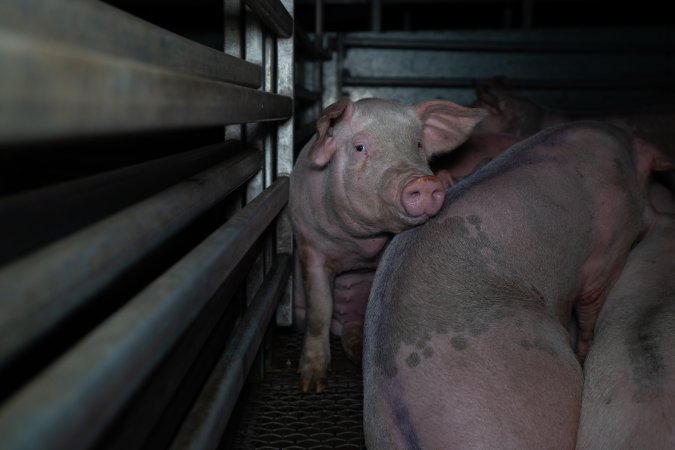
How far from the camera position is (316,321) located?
320 cm

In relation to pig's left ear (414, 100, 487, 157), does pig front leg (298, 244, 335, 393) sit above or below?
below

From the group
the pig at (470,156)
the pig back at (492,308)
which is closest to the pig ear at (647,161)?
the pig back at (492,308)

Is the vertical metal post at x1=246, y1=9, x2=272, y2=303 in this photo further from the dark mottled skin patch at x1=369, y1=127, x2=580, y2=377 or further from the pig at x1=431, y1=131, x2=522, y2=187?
the pig at x1=431, y1=131, x2=522, y2=187

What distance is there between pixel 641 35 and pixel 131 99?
6481 mm

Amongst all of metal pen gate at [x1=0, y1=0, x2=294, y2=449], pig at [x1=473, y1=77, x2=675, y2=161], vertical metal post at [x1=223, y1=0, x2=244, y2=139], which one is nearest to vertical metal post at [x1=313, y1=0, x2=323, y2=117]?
pig at [x1=473, y1=77, x2=675, y2=161]

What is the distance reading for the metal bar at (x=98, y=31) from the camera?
661 millimetres

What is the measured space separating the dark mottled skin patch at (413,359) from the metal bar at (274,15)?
4.05 feet

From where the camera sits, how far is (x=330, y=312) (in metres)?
3.26

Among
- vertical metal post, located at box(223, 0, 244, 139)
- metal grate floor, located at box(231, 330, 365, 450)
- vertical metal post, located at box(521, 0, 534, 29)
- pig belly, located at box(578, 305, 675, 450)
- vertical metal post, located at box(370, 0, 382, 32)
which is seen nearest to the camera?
pig belly, located at box(578, 305, 675, 450)

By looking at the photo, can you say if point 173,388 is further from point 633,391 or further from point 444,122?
point 444,122

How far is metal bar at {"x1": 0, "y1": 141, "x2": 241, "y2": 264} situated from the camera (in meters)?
1.21

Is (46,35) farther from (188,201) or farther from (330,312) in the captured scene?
(330,312)

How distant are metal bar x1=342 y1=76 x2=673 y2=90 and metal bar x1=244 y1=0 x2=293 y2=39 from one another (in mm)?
2910

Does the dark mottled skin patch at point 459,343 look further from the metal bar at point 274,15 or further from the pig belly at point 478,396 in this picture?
the metal bar at point 274,15
